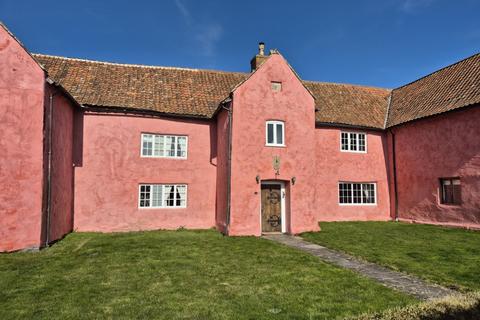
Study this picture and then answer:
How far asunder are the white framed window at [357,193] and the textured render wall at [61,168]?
15.8m

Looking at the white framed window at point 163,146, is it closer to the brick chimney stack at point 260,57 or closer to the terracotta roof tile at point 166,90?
the terracotta roof tile at point 166,90

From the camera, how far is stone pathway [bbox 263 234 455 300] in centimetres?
799

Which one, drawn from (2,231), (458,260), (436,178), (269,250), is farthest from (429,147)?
(2,231)

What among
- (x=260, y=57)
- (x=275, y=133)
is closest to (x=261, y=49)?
(x=260, y=57)

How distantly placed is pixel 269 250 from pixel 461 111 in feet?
44.2

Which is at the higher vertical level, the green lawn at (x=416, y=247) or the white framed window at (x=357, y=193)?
the white framed window at (x=357, y=193)

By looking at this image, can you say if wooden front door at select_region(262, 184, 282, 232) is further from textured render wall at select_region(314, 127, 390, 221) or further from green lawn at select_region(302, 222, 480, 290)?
textured render wall at select_region(314, 127, 390, 221)

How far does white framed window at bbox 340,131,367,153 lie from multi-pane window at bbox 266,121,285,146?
6.27 m

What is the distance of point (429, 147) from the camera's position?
19.9 meters

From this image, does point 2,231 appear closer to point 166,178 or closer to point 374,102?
point 166,178

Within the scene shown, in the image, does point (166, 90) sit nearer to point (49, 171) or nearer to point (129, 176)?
point (129, 176)

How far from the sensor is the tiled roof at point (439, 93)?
729 inches

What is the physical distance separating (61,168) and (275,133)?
410 inches

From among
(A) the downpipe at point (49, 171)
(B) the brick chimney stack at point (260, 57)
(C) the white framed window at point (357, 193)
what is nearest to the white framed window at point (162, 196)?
(A) the downpipe at point (49, 171)
